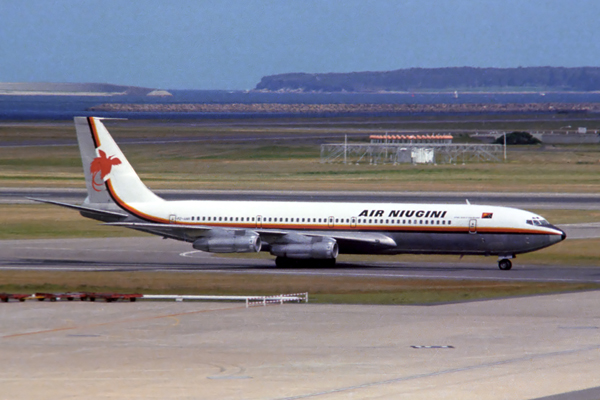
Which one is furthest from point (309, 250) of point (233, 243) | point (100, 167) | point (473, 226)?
point (100, 167)

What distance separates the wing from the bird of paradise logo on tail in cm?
323

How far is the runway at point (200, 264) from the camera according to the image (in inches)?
1905

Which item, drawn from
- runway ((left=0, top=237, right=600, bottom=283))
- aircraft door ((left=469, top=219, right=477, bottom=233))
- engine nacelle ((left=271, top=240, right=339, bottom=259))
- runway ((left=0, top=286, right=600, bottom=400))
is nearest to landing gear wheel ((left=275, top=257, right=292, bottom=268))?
runway ((left=0, top=237, right=600, bottom=283))

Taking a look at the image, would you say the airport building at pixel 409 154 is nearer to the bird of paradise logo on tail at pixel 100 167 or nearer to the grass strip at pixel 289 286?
the bird of paradise logo on tail at pixel 100 167

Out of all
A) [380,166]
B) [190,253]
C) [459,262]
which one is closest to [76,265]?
[190,253]

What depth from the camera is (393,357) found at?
27.7 meters

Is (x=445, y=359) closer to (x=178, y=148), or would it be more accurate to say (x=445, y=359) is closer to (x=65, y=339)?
(x=65, y=339)

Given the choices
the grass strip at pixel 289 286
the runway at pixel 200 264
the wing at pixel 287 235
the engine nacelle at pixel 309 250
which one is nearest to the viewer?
the grass strip at pixel 289 286

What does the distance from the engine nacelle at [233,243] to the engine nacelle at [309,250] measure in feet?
4.48

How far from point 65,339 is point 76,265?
21729 millimetres

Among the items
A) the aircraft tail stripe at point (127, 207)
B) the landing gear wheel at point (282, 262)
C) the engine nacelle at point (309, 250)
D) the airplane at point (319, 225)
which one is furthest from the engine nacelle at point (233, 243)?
the aircraft tail stripe at point (127, 207)

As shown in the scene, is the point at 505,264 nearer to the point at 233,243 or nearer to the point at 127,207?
the point at 233,243

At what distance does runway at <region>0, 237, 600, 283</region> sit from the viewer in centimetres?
4838

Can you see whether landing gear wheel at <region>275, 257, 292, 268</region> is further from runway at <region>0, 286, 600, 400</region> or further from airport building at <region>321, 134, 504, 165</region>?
airport building at <region>321, 134, 504, 165</region>
